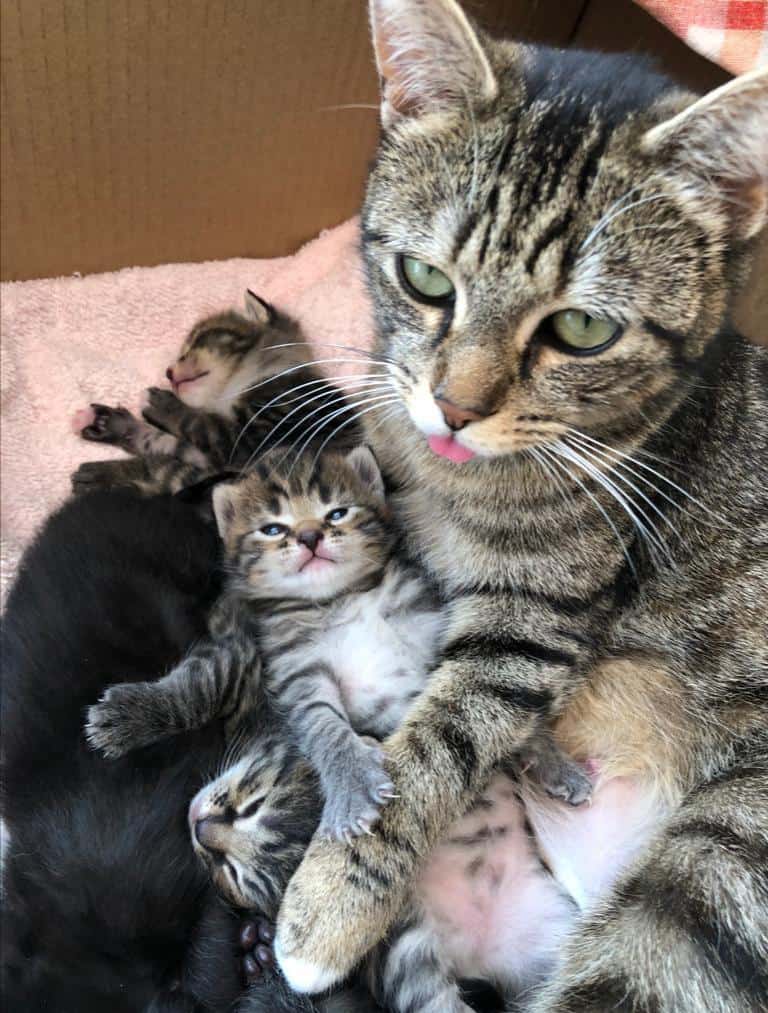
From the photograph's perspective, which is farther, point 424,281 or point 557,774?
point 557,774

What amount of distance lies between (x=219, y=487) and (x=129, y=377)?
Answer: 808 mm

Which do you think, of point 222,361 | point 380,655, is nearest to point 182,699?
point 380,655

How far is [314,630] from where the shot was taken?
5.33ft

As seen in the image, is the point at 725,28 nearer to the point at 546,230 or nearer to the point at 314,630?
the point at 546,230

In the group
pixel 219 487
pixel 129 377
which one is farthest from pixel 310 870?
pixel 129 377

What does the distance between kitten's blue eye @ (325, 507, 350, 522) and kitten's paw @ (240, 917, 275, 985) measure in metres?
0.68

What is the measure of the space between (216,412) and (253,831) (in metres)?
1.00

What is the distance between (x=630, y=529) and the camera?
136 cm

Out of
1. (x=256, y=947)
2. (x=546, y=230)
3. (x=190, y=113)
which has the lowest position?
(x=256, y=947)

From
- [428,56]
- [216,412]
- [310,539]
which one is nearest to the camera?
[428,56]

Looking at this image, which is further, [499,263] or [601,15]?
[601,15]

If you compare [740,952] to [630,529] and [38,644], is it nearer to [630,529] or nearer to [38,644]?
[630,529]

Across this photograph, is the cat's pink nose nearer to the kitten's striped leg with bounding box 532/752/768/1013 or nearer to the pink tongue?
the pink tongue

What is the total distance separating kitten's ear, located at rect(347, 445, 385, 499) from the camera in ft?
5.47
